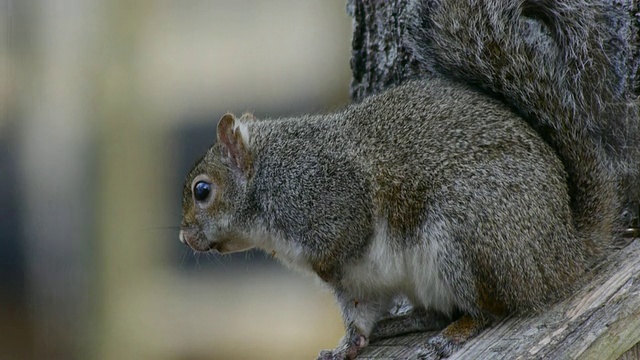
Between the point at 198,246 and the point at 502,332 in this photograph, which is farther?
the point at 198,246

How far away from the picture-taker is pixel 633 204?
2.71 metres

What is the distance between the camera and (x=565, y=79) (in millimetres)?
2525

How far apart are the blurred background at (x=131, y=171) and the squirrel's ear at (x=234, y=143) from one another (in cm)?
208

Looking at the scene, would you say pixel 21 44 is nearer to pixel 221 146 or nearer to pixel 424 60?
pixel 221 146

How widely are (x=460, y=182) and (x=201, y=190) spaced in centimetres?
83

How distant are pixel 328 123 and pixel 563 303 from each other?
0.78 m

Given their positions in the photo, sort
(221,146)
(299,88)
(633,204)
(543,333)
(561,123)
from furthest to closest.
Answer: (299,88)
(221,146)
(633,204)
(561,123)
(543,333)

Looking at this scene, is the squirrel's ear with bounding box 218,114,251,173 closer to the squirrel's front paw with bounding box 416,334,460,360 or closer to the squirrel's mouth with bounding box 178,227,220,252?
the squirrel's mouth with bounding box 178,227,220,252

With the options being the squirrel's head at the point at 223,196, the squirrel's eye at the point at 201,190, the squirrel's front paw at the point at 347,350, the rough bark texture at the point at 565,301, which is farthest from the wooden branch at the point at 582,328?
the squirrel's eye at the point at 201,190

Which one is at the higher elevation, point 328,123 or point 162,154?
point 328,123

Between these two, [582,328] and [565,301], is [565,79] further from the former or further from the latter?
[582,328]

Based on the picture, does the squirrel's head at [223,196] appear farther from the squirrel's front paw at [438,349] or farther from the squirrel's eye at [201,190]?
the squirrel's front paw at [438,349]

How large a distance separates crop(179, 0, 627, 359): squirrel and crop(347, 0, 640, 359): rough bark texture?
6cm

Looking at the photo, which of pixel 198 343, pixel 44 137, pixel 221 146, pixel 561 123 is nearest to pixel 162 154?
pixel 44 137
